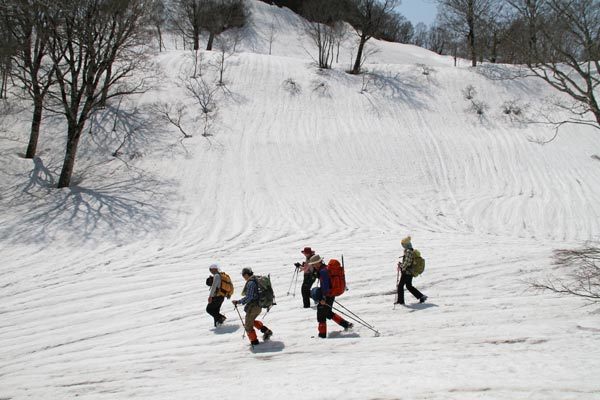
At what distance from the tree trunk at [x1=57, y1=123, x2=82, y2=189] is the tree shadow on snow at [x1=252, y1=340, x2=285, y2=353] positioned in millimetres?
12736

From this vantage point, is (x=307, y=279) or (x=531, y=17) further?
(x=531, y=17)

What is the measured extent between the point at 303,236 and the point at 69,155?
944 centimetres

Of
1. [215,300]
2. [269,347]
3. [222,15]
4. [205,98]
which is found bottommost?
[269,347]

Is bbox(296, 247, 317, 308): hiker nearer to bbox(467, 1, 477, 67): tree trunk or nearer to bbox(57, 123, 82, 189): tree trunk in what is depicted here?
bbox(57, 123, 82, 189): tree trunk

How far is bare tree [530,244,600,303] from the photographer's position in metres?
8.75

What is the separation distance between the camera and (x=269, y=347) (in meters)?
7.40

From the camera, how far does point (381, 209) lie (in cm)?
1727

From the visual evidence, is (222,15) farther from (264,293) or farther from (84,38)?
(264,293)

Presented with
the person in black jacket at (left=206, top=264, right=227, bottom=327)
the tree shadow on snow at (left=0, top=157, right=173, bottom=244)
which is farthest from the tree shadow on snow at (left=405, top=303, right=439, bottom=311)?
the tree shadow on snow at (left=0, top=157, right=173, bottom=244)

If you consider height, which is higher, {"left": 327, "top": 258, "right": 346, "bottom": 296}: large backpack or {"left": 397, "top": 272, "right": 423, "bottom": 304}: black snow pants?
{"left": 327, "top": 258, "right": 346, "bottom": 296}: large backpack

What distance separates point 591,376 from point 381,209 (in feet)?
39.9

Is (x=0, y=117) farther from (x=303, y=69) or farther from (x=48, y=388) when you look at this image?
(x=48, y=388)

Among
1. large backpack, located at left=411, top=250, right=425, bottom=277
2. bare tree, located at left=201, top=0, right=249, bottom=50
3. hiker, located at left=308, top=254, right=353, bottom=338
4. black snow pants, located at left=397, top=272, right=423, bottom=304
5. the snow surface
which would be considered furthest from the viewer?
bare tree, located at left=201, top=0, right=249, bottom=50

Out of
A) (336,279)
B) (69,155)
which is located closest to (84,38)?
(69,155)
